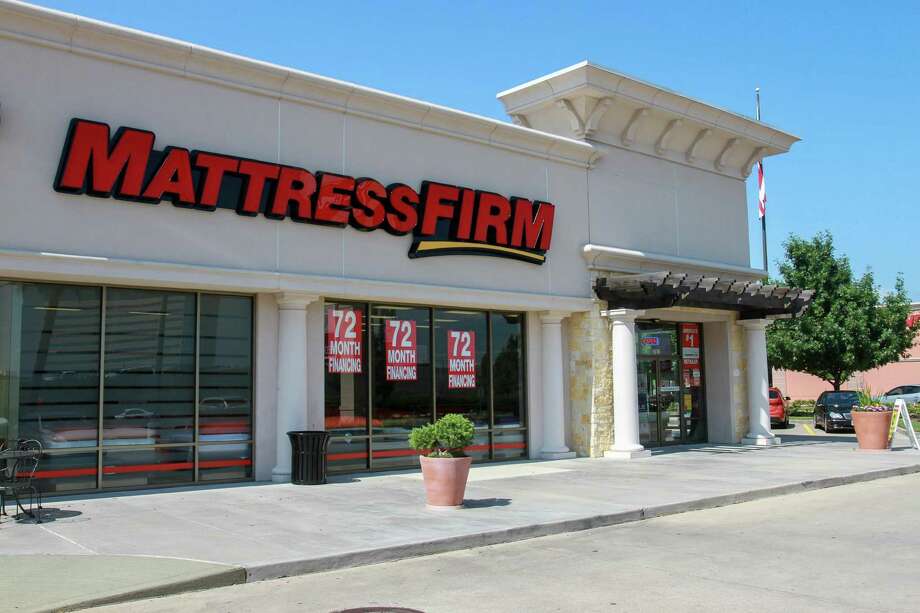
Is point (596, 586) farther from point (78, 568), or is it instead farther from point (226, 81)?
point (226, 81)

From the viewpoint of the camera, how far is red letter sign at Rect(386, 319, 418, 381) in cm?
1703

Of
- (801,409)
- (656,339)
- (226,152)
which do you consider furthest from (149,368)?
(801,409)

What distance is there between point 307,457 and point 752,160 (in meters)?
16.2

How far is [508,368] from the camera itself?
63.2ft

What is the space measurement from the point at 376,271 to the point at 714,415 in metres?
12.0

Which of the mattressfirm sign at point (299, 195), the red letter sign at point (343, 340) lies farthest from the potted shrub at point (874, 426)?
the red letter sign at point (343, 340)

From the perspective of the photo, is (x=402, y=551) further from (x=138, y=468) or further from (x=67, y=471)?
(x=67, y=471)

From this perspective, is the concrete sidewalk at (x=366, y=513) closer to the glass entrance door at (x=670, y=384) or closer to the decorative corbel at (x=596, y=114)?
the glass entrance door at (x=670, y=384)

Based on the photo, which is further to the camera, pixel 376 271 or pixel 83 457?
pixel 376 271

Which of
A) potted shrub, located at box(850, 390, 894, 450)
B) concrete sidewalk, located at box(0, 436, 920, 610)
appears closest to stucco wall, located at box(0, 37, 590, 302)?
concrete sidewalk, located at box(0, 436, 920, 610)

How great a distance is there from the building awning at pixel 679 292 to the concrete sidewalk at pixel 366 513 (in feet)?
12.4

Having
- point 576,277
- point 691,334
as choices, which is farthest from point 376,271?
point 691,334

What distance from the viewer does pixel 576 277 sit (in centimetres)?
1978

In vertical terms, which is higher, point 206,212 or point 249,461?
point 206,212
